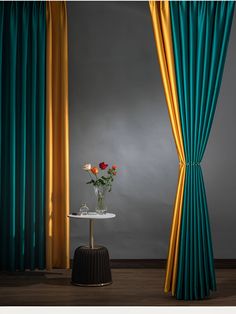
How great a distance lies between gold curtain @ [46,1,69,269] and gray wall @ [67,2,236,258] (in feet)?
0.68

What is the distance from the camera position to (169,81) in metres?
4.14

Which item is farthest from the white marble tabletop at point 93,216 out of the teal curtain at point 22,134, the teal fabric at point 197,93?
the teal fabric at point 197,93

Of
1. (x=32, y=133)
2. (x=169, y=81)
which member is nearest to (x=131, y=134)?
(x=32, y=133)


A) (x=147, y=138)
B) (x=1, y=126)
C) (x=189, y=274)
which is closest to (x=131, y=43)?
(x=147, y=138)

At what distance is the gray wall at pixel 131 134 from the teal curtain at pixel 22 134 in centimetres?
39

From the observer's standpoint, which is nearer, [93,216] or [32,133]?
[93,216]

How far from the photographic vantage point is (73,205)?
565 cm

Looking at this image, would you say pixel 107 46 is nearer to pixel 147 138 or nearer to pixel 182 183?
pixel 147 138

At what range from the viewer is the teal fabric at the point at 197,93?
4.08 m

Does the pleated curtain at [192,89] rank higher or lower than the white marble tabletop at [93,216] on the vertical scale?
higher

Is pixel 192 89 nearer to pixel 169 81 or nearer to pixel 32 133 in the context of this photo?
pixel 169 81

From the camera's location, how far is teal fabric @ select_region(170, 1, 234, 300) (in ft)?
13.4

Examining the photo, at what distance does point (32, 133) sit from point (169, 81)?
1.78 meters

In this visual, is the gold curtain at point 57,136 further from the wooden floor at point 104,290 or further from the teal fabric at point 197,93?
the teal fabric at point 197,93
